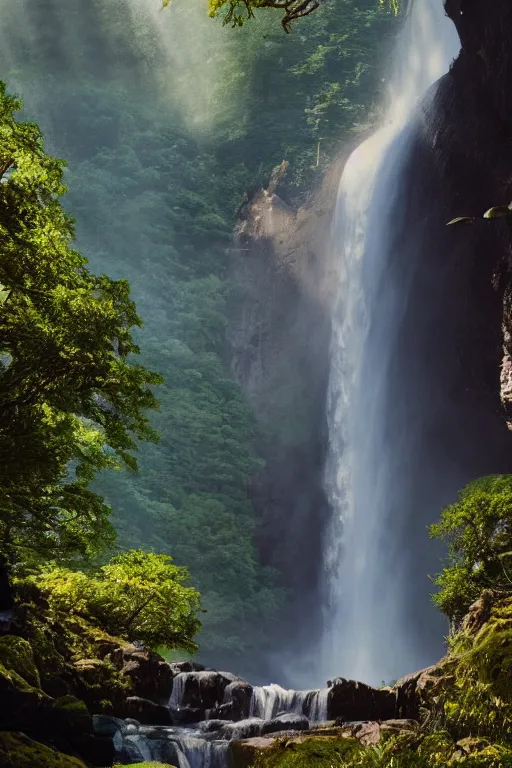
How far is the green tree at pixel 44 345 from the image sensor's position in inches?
280

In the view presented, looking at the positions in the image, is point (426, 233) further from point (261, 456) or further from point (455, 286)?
point (261, 456)

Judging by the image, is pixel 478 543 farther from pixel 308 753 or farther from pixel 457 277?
pixel 457 277

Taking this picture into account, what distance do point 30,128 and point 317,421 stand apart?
26.6 metres

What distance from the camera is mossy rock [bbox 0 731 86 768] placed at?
655 cm

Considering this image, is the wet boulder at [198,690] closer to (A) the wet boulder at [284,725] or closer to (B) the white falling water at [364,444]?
(A) the wet boulder at [284,725]

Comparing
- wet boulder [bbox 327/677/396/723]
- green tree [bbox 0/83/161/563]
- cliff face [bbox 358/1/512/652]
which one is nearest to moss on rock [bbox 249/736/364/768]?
green tree [bbox 0/83/161/563]

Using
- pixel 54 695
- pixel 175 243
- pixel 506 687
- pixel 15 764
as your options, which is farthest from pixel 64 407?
pixel 175 243

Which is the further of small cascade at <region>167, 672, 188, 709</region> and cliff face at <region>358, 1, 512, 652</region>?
cliff face at <region>358, 1, 512, 652</region>

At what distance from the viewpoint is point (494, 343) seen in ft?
75.7

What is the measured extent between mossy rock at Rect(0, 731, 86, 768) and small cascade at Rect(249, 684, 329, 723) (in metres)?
7.53

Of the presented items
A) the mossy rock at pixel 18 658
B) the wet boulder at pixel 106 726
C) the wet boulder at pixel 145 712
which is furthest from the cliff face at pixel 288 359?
the mossy rock at pixel 18 658

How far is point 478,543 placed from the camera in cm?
1255

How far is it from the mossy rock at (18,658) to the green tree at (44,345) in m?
1.28

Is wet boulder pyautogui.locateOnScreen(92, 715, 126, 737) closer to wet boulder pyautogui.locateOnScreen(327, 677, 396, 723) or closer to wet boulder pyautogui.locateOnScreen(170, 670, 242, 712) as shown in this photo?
wet boulder pyautogui.locateOnScreen(170, 670, 242, 712)
